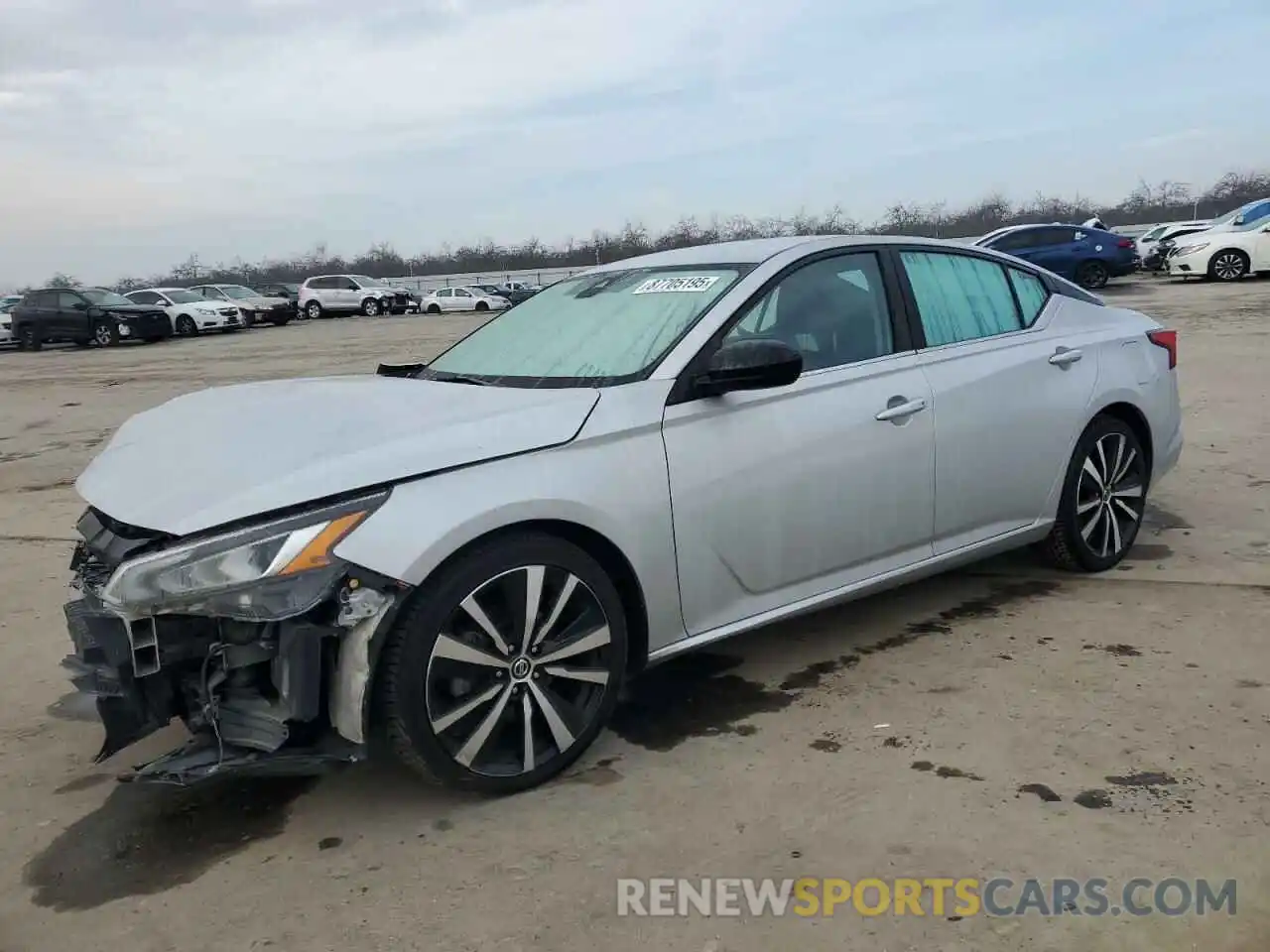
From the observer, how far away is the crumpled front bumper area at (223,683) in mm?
2482

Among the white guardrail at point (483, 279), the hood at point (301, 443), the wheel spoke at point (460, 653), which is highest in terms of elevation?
the white guardrail at point (483, 279)

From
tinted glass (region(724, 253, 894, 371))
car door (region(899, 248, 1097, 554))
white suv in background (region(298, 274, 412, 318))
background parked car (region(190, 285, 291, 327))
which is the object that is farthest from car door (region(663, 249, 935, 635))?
white suv in background (region(298, 274, 412, 318))

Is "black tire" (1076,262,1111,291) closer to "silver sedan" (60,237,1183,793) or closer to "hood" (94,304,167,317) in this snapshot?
"silver sedan" (60,237,1183,793)

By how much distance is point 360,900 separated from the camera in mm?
2396

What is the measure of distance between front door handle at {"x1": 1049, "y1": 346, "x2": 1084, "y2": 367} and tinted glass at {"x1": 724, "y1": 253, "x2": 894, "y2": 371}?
0.91 m

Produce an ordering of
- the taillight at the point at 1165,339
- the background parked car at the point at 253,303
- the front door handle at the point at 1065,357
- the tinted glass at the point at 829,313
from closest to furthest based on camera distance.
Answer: the tinted glass at the point at 829,313 < the front door handle at the point at 1065,357 < the taillight at the point at 1165,339 < the background parked car at the point at 253,303

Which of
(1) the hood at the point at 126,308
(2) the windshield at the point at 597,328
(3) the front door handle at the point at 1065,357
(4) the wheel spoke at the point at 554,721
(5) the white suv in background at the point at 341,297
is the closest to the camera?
(4) the wheel spoke at the point at 554,721

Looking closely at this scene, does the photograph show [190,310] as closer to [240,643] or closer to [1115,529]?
[1115,529]

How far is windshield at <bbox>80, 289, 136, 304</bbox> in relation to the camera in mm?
26344

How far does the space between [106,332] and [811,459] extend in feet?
89.1

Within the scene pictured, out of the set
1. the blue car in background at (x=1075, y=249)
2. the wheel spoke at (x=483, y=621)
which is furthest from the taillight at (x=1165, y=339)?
the blue car in background at (x=1075, y=249)

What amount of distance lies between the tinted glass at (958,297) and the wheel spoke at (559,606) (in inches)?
71.9

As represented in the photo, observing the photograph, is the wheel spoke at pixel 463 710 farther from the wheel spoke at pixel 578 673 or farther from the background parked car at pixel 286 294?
the background parked car at pixel 286 294

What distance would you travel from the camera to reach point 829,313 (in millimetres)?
3645
